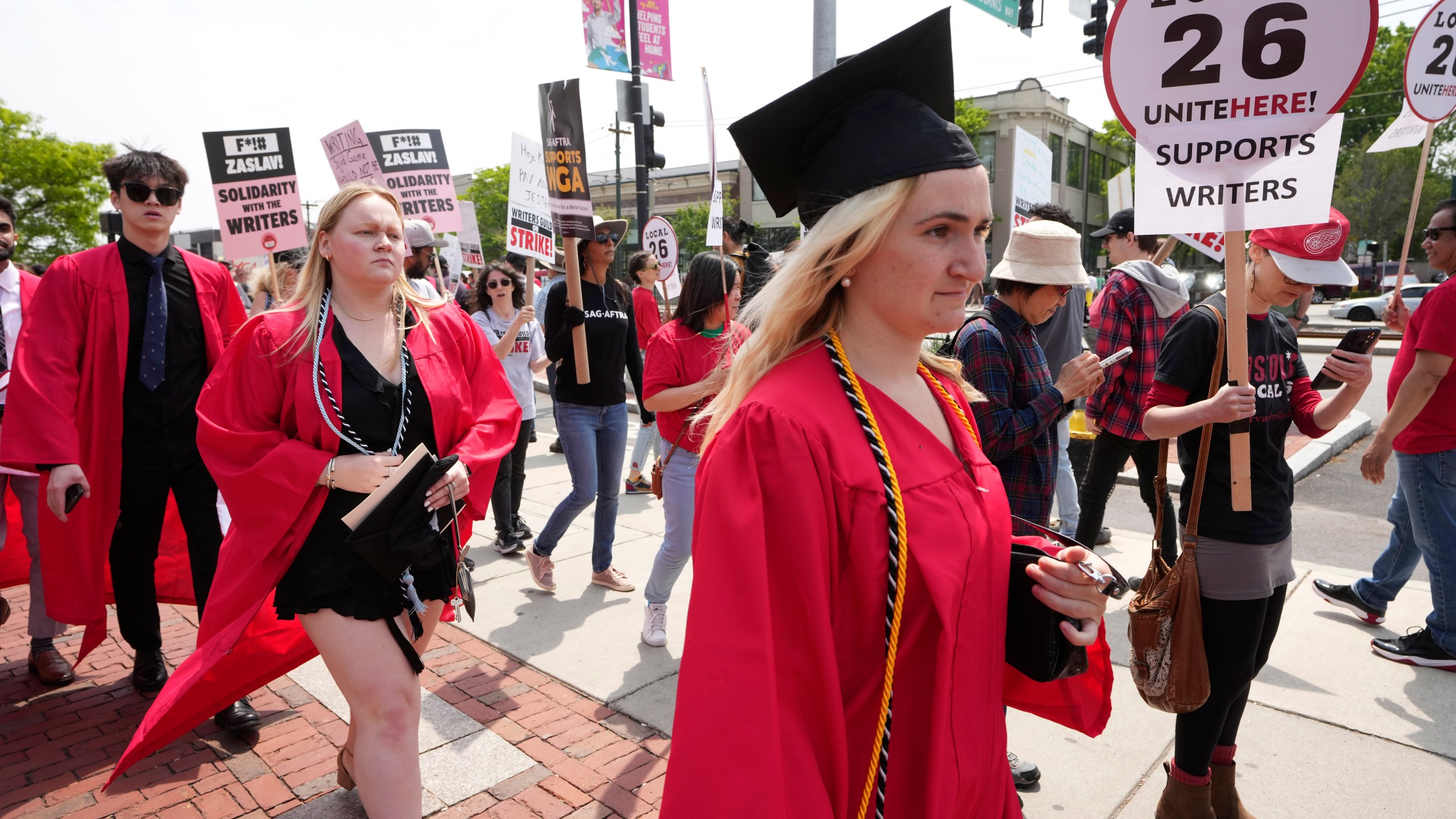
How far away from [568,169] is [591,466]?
→ 1.84m

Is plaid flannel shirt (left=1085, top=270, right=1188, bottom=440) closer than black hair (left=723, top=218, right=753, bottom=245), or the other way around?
plaid flannel shirt (left=1085, top=270, right=1188, bottom=440)

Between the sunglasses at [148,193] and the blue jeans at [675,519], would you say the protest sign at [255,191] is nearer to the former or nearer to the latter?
the sunglasses at [148,193]

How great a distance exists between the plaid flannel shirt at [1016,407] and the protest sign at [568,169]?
2613mm

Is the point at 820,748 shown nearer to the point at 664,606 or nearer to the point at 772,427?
the point at 772,427

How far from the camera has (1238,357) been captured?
248 centimetres

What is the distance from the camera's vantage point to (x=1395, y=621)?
457 centimetres

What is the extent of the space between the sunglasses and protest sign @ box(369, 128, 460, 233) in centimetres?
307

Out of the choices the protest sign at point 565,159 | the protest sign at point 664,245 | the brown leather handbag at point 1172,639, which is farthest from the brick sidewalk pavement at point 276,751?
the protest sign at point 664,245

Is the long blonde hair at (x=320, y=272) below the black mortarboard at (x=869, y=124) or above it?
below

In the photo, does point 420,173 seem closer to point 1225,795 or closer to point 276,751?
point 276,751

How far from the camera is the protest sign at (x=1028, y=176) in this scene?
21.3 feet

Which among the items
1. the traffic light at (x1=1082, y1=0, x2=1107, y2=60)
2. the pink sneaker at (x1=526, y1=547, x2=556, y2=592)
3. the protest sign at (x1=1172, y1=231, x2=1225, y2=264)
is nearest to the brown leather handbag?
the protest sign at (x1=1172, y1=231, x2=1225, y2=264)

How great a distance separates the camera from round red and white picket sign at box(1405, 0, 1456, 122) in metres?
4.66

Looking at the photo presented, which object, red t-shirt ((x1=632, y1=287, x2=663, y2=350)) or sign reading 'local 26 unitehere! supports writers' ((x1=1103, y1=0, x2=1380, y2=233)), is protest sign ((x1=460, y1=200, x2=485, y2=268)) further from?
sign reading 'local 26 unitehere! supports writers' ((x1=1103, y1=0, x2=1380, y2=233))
